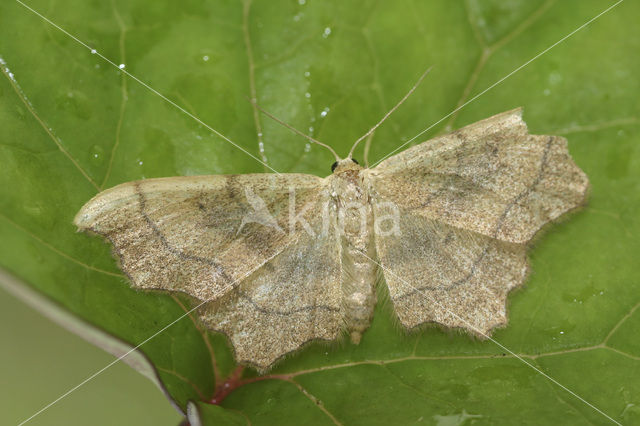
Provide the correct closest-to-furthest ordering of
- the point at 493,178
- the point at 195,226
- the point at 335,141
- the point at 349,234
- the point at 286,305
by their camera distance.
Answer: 1. the point at 195,226
2. the point at 493,178
3. the point at 286,305
4. the point at 349,234
5. the point at 335,141

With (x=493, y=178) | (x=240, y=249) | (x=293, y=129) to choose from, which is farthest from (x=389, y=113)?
(x=240, y=249)

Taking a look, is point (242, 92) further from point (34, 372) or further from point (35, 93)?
point (34, 372)

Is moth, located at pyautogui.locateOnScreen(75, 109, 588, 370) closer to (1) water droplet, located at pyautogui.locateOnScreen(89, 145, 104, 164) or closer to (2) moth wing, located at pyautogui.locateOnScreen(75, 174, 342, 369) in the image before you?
(2) moth wing, located at pyautogui.locateOnScreen(75, 174, 342, 369)

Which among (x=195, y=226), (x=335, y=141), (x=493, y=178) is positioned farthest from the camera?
(x=335, y=141)

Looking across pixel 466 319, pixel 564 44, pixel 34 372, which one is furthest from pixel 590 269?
pixel 34 372

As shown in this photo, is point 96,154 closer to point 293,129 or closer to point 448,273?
point 293,129

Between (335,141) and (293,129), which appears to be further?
(335,141)
